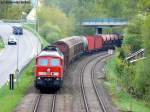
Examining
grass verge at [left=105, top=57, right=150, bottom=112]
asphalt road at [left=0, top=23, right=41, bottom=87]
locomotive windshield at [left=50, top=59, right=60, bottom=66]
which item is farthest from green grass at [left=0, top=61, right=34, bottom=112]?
grass verge at [left=105, top=57, right=150, bottom=112]

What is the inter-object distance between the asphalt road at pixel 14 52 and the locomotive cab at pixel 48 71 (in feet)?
23.8

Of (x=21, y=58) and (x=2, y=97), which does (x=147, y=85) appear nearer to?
(x=2, y=97)

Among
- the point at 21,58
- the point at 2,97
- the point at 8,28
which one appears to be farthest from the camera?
the point at 8,28

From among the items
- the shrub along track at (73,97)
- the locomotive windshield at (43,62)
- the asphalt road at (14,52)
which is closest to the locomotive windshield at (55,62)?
the locomotive windshield at (43,62)

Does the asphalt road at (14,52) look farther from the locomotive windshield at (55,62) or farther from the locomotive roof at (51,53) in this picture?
the locomotive windshield at (55,62)

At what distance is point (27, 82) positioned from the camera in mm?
48938

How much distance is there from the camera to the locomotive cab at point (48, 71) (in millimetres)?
42000

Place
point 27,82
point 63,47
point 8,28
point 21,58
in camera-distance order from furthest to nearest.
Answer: point 8,28 → point 21,58 → point 63,47 → point 27,82

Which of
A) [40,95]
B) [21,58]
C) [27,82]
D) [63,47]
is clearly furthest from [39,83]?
[21,58]

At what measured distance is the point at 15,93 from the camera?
141 ft

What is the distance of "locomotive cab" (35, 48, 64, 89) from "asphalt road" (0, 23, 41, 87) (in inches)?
286

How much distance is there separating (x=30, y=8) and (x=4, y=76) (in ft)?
316

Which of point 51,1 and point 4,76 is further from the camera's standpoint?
point 51,1

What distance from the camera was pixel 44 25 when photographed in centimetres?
10644
